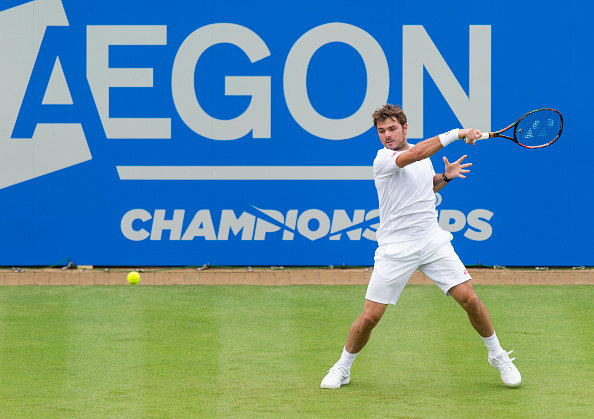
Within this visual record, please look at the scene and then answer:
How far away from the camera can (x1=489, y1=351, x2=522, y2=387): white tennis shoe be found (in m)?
6.04

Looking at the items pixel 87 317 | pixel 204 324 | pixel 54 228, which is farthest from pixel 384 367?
pixel 54 228

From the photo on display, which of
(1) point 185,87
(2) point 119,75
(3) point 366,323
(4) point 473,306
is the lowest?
(3) point 366,323

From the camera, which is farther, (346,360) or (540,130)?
(540,130)

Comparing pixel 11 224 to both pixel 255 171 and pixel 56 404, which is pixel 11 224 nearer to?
pixel 255 171

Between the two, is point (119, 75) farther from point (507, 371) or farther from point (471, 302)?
point (507, 371)

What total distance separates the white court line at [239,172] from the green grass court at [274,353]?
4.06 ft

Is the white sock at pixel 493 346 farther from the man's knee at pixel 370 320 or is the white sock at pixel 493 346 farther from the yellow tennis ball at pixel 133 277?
the yellow tennis ball at pixel 133 277

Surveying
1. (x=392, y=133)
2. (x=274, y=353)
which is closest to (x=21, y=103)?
(x=274, y=353)

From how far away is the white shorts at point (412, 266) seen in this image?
6125 mm

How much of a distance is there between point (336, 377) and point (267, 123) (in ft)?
16.7

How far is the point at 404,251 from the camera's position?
20.3 ft

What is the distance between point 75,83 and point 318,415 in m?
6.37

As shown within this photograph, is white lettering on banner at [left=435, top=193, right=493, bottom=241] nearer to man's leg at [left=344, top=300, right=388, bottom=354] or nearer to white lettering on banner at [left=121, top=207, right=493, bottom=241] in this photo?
white lettering on banner at [left=121, top=207, right=493, bottom=241]

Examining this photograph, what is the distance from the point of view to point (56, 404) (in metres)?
5.69
